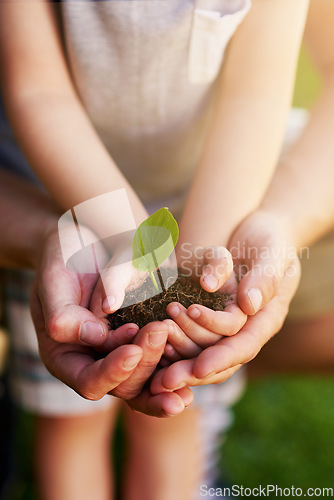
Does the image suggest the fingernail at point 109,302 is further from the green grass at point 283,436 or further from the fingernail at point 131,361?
the green grass at point 283,436

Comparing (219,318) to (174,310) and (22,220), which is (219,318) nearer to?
(174,310)

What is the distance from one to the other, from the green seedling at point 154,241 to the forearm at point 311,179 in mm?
187

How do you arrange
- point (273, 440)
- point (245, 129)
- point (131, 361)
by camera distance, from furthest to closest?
1. point (273, 440)
2. point (245, 129)
3. point (131, 361)

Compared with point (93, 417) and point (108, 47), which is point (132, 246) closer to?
point (108, 47)

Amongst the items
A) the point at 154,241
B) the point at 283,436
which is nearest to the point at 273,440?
the point at 283,436

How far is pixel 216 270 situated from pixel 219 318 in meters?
0.05

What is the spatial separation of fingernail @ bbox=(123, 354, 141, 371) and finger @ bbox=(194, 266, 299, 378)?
6cm

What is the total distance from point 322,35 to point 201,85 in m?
0.15

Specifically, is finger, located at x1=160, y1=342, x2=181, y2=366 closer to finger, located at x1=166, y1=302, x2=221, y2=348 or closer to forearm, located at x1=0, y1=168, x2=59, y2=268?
finger, located at x1=166, y1=302, x2=221, y2=348

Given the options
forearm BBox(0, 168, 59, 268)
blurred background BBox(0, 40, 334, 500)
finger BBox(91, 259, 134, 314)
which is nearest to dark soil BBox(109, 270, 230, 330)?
finger BBox(91, 259, 134, 314)

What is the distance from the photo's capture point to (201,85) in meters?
0.60

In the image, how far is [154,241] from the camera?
45 cm

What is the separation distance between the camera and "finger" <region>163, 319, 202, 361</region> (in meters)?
0.43

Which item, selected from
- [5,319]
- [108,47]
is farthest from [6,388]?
[108,47]
